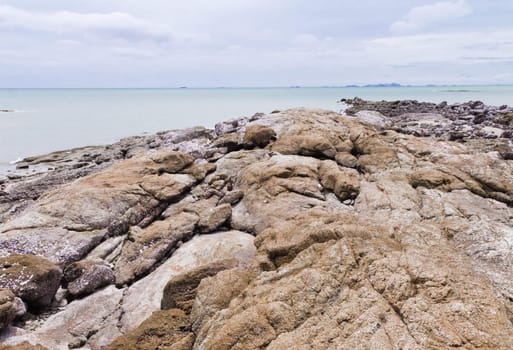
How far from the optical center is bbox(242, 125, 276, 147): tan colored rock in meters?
19.4

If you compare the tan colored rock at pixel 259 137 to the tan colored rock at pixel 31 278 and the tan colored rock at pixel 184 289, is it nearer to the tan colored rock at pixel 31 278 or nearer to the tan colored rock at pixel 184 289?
the tan colored rock at pixel 184 289

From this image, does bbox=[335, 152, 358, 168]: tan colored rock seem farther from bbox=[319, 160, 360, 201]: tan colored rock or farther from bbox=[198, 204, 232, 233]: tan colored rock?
bbox=[198, 204, 232, 233]: tan colored rock

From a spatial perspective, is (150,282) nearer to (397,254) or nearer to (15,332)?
(15,332)

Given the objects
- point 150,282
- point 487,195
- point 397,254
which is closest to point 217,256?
point 150,282

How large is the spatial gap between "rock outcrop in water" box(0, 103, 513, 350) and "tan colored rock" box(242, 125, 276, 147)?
0.24 ft

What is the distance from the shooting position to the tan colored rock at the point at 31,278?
10.2 m

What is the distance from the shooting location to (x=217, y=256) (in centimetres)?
1120

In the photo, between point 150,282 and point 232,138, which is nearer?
point 150,282

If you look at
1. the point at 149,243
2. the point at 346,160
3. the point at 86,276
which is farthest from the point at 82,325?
the point at 346,160

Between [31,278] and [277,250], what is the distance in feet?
22.4

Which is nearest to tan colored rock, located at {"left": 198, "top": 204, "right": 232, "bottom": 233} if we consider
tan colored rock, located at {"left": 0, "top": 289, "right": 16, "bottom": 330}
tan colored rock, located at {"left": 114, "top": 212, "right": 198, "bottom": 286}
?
tan colored rock, located at {"left": 114, "top": 212, "right": 198, "bottom": 286}

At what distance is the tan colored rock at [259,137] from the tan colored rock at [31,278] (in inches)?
430

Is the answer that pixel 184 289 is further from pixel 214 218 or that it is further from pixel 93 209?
pixel 93 209

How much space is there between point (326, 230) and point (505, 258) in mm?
4383
